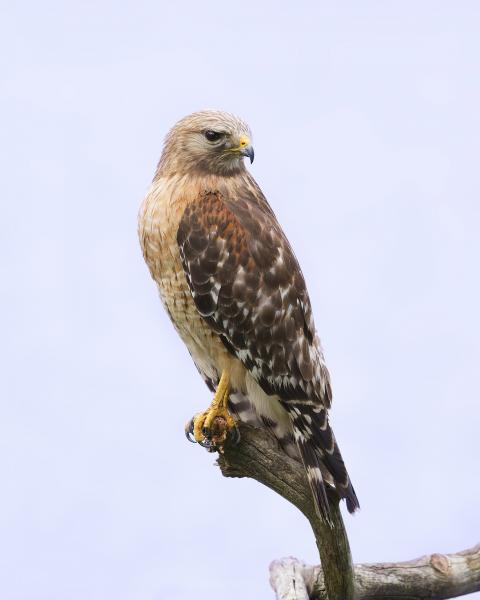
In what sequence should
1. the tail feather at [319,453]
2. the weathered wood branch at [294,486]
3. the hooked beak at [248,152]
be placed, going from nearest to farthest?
1. the tail feather at [319,453]
2. the weathered wood branch at [294,486]
3. the hooked beak at [248,152]

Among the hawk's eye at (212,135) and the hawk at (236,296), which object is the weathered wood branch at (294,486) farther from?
the hawk's eye at (212,135)

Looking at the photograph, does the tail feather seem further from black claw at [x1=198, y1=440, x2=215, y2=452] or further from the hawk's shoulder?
black claw at [x1=198, y1=440, x2=215, y2=452]

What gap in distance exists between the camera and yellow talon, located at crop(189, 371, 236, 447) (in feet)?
19.1

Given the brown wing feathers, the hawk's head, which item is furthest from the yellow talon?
the hawk's head

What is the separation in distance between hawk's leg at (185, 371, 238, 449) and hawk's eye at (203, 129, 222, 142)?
1.35m

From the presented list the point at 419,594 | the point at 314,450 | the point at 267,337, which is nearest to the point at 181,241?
the point at 267,337

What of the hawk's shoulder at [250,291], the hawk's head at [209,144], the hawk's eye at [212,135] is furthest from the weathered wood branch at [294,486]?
the hawk's eye at [212,135]

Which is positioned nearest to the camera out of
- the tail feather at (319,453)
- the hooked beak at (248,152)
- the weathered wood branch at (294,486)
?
the tail feather at (319,453)

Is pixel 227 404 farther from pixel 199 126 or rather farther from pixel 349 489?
pixel 199 126

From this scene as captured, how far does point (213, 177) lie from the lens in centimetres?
607

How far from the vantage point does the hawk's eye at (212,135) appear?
236 inches

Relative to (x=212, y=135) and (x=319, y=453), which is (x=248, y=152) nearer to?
(x=212, y=135)

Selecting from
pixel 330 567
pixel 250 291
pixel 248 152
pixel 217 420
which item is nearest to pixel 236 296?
pixel 250 291

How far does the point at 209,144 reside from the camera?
→ 6.05m
